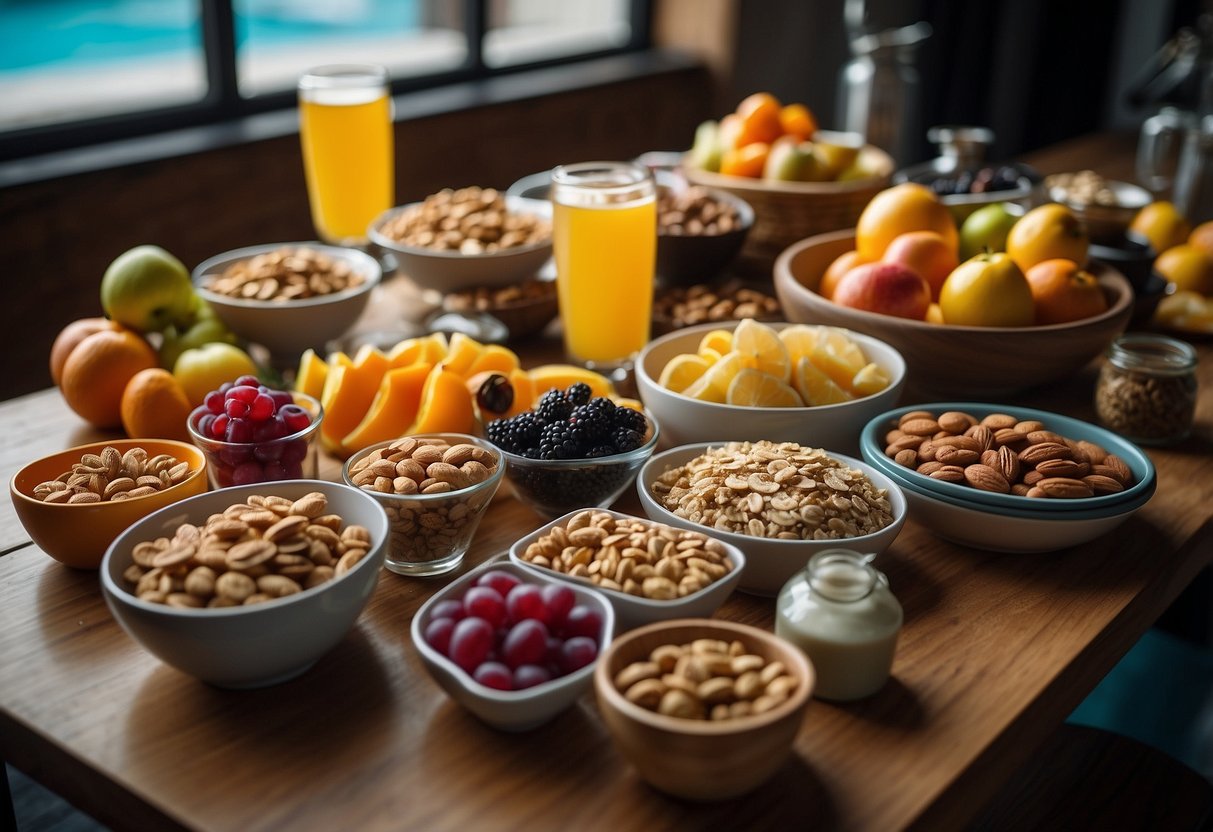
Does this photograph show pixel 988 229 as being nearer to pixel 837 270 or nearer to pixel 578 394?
pixel 837 270

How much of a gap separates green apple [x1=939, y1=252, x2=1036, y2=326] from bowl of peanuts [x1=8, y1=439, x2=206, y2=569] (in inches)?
34.5

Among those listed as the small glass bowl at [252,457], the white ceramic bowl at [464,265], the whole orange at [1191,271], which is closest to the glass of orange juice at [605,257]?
the white ceramic bowl at [464,265]

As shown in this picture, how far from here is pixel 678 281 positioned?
66.9 inches

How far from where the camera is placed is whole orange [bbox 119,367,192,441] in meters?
1.22

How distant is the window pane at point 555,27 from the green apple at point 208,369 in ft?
7.82

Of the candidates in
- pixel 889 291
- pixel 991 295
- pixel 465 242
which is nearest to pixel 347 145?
pixel 465 242

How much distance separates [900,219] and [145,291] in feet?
3.19

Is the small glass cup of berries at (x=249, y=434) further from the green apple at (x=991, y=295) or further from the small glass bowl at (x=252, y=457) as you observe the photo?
the green apple at (x=991, y=295)

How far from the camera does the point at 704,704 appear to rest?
0.75 metres

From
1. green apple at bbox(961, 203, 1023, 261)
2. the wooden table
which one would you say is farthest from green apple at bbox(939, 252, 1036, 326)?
the wooden table

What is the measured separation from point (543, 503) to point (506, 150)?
2.31 metres

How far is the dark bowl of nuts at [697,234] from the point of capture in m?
1.64

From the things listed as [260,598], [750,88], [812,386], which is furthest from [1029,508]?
[750,88]

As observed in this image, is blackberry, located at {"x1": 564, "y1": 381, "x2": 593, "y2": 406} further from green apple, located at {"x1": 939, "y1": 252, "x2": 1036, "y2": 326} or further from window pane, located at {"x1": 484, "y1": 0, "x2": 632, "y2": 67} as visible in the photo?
window pane, located at {"x1": 484, "y1": 0, "x2": 632, "y2": 67}
